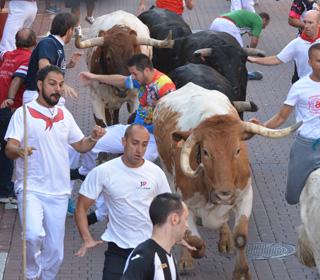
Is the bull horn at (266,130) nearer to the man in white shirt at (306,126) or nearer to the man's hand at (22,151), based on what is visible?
the man in white shirt at (306,126)

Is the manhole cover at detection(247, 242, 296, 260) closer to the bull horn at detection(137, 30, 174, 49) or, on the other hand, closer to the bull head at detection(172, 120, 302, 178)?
the bull head at detection(172, 120, 302, 178)

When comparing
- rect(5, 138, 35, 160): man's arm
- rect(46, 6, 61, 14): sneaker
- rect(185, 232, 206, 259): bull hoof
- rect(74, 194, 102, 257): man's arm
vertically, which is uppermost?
rect(5, 138, 35, 160): man's arm

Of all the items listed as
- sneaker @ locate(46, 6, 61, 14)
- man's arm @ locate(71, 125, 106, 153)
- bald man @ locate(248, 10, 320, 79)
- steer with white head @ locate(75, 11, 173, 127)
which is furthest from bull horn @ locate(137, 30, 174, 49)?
sneaker @ locate(46, 6, 61, 14)

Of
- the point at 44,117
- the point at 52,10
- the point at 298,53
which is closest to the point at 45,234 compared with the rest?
the point at 44,117

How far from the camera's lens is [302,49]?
13.9 metres

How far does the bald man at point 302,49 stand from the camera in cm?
1374

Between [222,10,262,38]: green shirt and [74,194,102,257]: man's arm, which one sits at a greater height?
[74,194,102,257]: man's arm

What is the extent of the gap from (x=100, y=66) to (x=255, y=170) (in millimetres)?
2583

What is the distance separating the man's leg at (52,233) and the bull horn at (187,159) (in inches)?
49.9

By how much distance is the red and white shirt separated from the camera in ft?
40.7

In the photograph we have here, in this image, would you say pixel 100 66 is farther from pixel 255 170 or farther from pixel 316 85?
pixel 316 85

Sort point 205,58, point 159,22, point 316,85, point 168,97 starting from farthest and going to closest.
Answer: point 159,22, point 205,58, point 168,97, point 316,85

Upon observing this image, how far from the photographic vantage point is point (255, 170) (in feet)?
47.3

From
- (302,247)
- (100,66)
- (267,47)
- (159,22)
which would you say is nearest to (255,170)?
(100,66)
